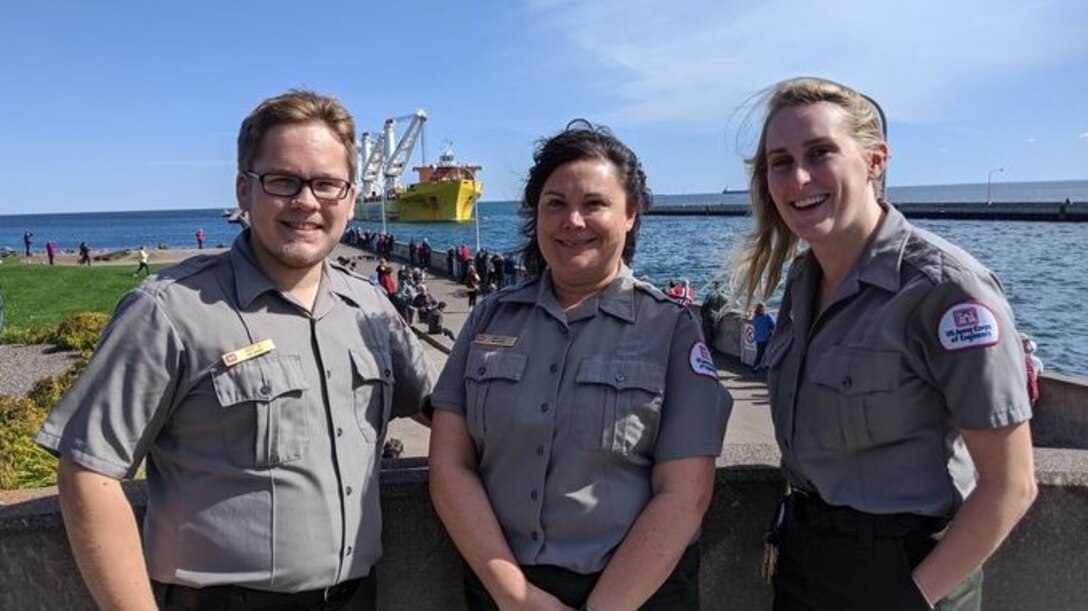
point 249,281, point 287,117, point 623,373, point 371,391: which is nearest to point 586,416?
point 623,373

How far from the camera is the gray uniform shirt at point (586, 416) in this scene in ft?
7.09

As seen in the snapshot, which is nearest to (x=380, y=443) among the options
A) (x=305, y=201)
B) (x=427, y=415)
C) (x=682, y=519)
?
(x=427, y=415)

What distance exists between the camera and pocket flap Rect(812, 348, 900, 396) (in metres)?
2.04

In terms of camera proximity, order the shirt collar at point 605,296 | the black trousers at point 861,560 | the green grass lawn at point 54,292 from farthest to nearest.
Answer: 1. the green grass lawn at point 54,292
2. the shirt collar at point 605,296
3. the black trousers at point 861,560

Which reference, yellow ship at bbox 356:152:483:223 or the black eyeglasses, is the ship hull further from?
the black eyeglasses

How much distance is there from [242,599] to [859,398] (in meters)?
1.73

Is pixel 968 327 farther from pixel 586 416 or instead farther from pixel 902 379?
pixel 586 416

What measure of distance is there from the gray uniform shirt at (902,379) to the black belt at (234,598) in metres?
1.46

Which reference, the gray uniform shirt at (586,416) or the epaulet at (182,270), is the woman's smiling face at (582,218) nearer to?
the gray uniform shirt at (586,416)

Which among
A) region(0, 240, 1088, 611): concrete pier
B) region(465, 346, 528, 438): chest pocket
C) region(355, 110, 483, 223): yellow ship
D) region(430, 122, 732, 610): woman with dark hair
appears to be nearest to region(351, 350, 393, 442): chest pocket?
region(430, 122, 732, 610): woman with dark hair

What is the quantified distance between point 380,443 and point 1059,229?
85.2m

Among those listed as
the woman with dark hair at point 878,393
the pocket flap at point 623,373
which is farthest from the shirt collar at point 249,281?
the woman with dark hair at point 878,393

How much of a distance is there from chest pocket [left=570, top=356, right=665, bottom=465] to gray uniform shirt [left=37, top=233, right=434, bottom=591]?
0.66 meters

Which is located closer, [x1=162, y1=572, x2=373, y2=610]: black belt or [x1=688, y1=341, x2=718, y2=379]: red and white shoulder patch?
[x1=162, y1=572, x2=373, y2=610]: black belt
